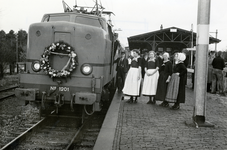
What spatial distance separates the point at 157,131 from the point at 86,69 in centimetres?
248

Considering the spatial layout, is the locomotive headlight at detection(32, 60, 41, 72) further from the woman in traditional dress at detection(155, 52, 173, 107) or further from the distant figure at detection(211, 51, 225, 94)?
the distant figure at detection(211, 51, 225, 94)

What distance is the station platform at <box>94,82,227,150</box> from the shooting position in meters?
5.54

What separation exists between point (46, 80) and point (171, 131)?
3.43 metres

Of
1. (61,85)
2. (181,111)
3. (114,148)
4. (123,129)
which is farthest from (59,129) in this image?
(181,111)

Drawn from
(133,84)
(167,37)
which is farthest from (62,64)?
(167,37)

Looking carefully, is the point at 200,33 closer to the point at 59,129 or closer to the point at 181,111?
the point at 181,111

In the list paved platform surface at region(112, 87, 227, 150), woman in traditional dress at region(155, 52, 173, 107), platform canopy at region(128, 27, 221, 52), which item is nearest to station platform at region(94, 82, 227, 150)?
paved platform surface at region(112, 87, 227, 150)

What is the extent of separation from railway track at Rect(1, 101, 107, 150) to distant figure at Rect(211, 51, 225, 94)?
25.9ft

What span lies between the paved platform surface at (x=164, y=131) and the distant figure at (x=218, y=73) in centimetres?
564

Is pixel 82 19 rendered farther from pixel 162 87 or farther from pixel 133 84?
pixel 162 87

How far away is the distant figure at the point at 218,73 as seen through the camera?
48.0ft

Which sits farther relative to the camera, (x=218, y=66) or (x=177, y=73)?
(x=218, y=66)

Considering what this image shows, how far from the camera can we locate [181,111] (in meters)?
9.25

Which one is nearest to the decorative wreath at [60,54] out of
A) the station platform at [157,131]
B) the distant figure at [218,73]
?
the station platform at [157,131]
